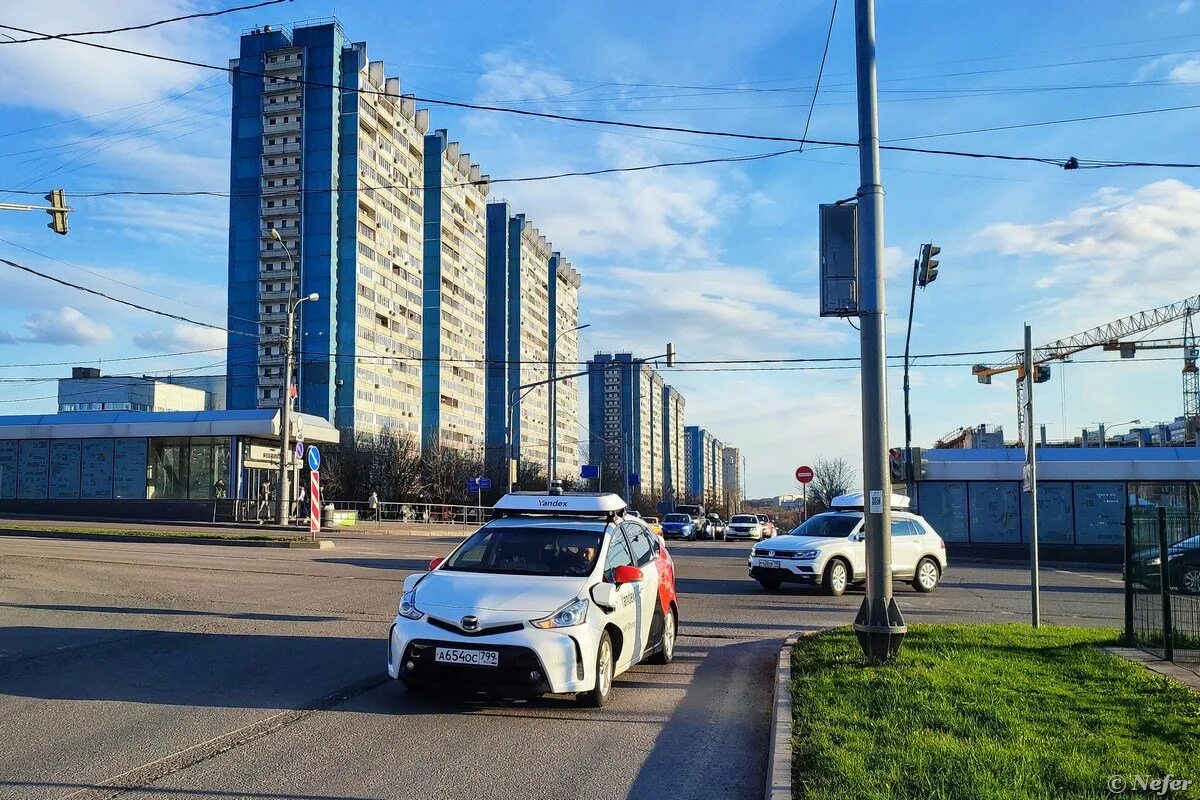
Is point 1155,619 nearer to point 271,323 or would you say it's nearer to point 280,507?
point 280,507

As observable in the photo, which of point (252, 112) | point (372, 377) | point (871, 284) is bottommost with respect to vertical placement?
point (871, 284)

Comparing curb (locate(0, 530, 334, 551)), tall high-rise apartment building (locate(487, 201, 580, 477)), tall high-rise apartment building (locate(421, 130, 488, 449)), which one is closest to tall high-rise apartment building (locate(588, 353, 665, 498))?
tall high-rise apartment building (locate(487, 201, 580, 477))

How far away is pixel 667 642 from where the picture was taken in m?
9.52

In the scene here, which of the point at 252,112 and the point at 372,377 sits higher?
the point at 252,112

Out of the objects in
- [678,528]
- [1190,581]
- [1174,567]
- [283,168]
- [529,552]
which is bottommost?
[678,528]

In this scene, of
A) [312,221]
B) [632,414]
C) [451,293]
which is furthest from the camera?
[632,414]

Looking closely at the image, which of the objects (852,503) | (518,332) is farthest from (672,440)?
(852,503)

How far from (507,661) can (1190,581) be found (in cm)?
710

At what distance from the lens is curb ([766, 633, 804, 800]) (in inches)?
195

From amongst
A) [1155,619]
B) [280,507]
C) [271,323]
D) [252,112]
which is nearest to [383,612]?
[1155,619]

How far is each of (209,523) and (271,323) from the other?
48099 mm

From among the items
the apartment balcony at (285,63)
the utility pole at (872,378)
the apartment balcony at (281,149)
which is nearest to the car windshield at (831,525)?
the utility pole at (872,378)

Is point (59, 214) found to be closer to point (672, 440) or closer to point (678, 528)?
point (678, 528)

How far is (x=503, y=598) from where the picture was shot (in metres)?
7.14
